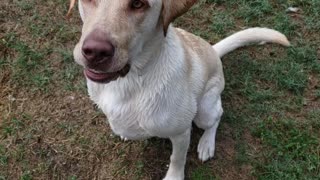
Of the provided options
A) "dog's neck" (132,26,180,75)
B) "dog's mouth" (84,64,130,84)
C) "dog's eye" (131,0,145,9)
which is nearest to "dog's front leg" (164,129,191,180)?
"dog's neck" (132,26,180,75)

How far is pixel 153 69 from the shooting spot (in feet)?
8.73

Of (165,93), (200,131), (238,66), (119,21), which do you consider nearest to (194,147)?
(200,131)

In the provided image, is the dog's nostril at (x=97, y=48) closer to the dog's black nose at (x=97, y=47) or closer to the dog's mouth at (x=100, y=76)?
the dog's black nose at (x=97, y=47)

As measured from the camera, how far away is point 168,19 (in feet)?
7.69

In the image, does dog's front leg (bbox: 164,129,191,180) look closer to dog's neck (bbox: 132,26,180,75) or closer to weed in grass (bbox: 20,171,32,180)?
dog's neck (bbox: 132,26,180,75)

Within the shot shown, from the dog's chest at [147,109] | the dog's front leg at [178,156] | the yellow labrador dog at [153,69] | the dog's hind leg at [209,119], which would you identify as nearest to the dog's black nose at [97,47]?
the yellow labrador dog at [153,69]

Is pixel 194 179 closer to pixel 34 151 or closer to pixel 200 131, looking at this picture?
pixel 200 131

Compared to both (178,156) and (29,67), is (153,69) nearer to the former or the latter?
(178,156)

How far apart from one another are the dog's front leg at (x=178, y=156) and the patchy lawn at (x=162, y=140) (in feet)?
0.57

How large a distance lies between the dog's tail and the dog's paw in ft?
2.14

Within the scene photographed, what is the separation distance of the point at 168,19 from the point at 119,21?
278mm

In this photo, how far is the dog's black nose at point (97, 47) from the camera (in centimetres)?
208

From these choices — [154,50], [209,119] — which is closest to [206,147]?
[209,119]

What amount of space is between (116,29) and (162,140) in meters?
1.69
